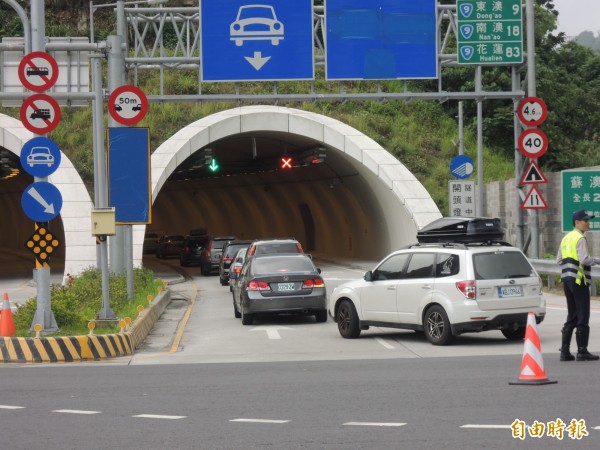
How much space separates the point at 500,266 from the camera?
1805 cm

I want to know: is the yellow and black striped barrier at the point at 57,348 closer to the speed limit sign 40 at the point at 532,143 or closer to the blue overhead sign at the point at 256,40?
the speed limit sign 40 at the point at 532,143

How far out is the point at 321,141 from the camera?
4412cm

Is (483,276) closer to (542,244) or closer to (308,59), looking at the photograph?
(308,59)

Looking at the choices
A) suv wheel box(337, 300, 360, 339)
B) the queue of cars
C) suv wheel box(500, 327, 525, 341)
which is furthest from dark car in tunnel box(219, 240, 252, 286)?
suv wheel box(500, 327, 525, 341)

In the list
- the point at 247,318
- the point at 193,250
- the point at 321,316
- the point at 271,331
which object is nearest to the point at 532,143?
the point at 321,316

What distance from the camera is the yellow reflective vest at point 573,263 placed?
14891 millimetres

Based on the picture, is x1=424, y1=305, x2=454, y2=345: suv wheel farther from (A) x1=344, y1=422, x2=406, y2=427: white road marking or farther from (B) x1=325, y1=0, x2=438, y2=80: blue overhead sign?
(B) x1=325, y1=0, x2=438, y2=80: blue overhead sign

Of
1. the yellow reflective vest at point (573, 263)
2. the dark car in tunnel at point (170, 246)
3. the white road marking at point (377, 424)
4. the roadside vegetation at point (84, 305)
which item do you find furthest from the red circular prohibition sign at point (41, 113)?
the dark car in tunnel at point (170, 246)

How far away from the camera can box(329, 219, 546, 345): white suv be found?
58.1 feet

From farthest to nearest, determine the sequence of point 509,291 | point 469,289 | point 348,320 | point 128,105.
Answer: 1. point 128,105
2. point 348,320
3. point 509,291
4. point 469,289

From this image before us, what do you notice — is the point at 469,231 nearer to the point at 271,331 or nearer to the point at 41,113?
the point at 271,331

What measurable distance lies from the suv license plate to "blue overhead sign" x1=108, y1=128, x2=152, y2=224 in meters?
8.46

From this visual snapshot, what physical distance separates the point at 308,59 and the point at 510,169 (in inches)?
901

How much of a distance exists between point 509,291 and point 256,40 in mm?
14522
